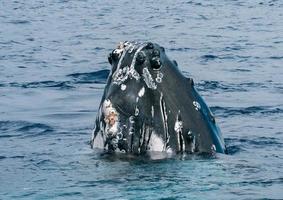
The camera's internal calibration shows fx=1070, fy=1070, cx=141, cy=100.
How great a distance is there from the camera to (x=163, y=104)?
8.79 m

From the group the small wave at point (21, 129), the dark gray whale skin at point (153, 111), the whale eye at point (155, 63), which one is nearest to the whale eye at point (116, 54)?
the dark gray whale skin at point (153, 111)

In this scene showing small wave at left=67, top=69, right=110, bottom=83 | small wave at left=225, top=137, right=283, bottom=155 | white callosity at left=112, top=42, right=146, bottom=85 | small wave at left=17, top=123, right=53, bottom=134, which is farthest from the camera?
small wave at left=67, top=69, right=110, bottom=83

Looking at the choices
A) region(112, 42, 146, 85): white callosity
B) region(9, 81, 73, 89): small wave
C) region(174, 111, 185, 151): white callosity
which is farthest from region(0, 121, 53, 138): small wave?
region(9, 81, 73, 89): small wave

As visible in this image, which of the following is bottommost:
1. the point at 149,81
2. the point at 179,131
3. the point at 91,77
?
the point at 91,77

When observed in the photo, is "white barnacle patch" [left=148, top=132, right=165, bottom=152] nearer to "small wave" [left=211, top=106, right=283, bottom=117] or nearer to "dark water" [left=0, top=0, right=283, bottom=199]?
"dark water" [left=0, top=0, right=283, bottom=199]

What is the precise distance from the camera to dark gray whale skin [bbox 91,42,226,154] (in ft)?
28.8

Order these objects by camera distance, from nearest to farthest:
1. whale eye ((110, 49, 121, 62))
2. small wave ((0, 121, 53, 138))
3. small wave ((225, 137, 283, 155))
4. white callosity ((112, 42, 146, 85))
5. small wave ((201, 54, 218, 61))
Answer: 1. white callosity ((112, 42, 146, 85))
2. whale eye ((110, 49, 121, 62))
3. small wave ((225, 137, 283, 155))
4. small wave ((0, 121, 53, 138))
5. small wave ((201, 54, 218, 61))

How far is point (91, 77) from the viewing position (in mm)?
18438

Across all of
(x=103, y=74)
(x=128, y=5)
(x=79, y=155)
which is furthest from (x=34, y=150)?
(x=128, y=5)

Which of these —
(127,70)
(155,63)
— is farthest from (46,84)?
(155,63)

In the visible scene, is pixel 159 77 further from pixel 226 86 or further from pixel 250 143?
pixel 226 86

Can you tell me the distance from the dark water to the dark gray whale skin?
0.22m

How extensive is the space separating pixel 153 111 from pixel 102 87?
8.28m

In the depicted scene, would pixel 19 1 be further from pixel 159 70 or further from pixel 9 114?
pixel 159 70
